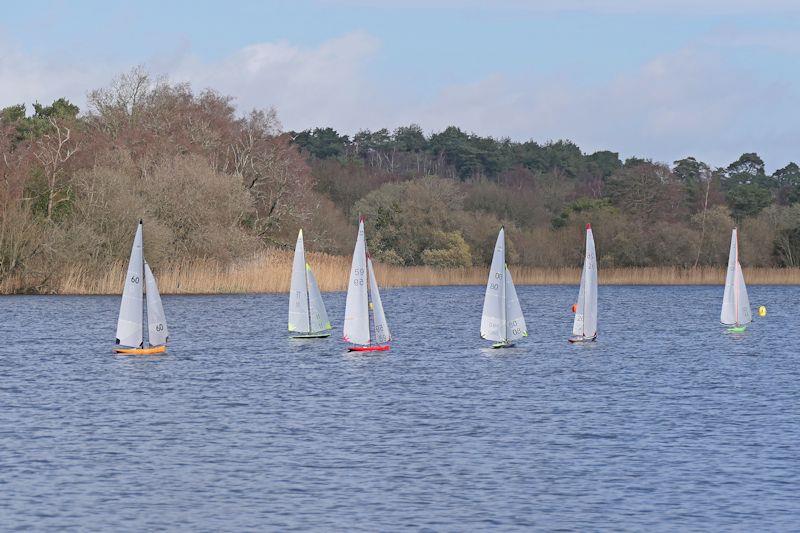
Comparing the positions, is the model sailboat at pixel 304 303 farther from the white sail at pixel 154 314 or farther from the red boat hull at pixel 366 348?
the white sail at pixel 154 314

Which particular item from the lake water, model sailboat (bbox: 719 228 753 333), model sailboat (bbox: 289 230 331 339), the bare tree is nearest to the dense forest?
the bare tree

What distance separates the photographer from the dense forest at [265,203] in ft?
230

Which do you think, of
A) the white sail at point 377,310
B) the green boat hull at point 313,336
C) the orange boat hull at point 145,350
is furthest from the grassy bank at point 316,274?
the white sail at point 377,310

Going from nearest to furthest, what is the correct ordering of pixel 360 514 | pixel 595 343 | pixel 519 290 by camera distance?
pixel 360 514, pixel 595 343, pixel 519 290

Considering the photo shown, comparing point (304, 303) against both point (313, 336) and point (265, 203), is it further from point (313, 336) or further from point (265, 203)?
point (265, 203)

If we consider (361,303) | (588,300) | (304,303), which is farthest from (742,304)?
(361,303)

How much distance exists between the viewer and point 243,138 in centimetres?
8744

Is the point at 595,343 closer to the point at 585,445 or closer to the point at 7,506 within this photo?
the point at 585,445

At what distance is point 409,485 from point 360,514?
87.7 inches

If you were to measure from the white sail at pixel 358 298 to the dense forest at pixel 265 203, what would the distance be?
31.1 m

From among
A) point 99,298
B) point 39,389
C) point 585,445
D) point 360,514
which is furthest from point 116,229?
point 360,514

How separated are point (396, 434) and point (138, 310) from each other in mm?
14484

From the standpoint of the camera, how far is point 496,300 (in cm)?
4000

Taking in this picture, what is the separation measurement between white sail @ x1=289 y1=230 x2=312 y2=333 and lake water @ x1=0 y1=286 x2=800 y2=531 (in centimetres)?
95
